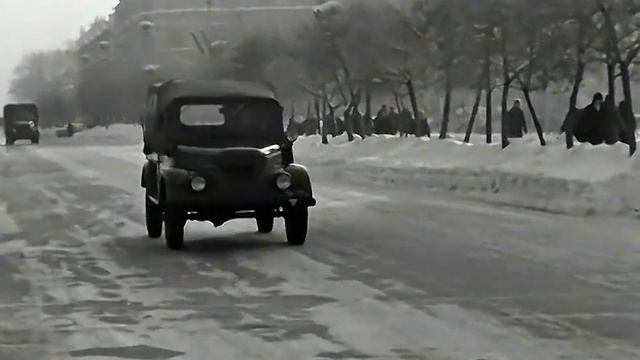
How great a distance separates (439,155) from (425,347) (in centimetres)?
2577

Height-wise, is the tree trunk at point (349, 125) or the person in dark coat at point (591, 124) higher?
the person in dark coat at point (591, 124)

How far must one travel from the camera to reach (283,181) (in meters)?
14.6

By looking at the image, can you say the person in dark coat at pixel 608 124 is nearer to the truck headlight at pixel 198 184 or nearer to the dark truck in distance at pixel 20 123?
the truck headlight at pixel 198 184

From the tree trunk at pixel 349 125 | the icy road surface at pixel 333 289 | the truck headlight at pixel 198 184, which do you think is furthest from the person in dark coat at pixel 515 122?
the truck headlight at pixel 198 184

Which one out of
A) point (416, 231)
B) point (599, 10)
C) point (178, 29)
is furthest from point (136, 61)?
point (416, 231)

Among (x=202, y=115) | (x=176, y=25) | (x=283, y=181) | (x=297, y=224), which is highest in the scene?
(x=176, y=25)

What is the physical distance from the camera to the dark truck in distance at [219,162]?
14422 millimetres

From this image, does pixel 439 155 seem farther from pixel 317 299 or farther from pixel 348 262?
pixel 317 299

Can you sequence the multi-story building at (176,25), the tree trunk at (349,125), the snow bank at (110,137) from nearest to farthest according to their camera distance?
1. the tree trunk at (349,125)
2. the snow bank at (110,137)
3. the multi-story building at (176,25)

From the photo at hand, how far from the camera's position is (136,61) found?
370 ft

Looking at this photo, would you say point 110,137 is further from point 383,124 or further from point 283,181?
point 283,181

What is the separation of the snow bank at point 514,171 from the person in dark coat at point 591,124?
71cm

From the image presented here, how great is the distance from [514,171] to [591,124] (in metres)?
3.57

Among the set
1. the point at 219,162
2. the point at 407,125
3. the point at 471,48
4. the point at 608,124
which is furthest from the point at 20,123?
the point at 219,162
